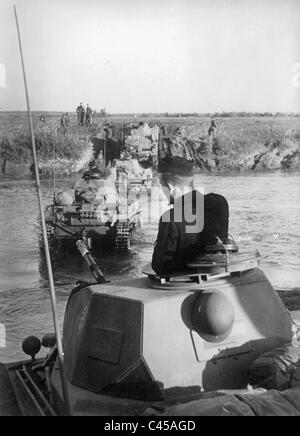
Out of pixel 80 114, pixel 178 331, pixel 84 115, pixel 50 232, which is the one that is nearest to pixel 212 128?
pixel 84 115

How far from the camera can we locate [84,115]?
16906 millimetres

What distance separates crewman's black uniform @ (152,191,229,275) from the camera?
403cm

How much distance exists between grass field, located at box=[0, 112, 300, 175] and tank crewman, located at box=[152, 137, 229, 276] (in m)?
13.3

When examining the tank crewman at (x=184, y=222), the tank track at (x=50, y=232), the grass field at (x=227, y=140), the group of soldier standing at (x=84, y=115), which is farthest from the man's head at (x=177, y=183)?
the grass field at (x=227, y=140)

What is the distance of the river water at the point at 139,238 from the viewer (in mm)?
15391

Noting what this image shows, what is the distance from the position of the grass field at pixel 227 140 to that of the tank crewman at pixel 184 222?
13.3 meters

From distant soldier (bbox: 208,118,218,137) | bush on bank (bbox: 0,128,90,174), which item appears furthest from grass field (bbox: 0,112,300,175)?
distant soldier (bbox: 208,118,218,137)

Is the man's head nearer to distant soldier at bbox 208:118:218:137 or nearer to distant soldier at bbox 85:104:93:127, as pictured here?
distant soldier at bbox 85:104:93:127

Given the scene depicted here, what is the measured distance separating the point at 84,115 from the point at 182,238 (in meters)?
13.4

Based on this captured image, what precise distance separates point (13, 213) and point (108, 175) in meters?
3.84

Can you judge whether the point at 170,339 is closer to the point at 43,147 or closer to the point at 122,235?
the point at 122,235

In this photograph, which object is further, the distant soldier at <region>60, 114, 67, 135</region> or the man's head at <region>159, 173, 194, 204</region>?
the distant soldier at <region>60, 114, 67, 135</region>

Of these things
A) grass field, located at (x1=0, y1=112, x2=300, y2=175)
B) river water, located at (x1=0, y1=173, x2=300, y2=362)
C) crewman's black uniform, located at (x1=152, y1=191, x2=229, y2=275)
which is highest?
crewman's black uniform, located at (x1=152, y1=191, x2=229, y2=275)
